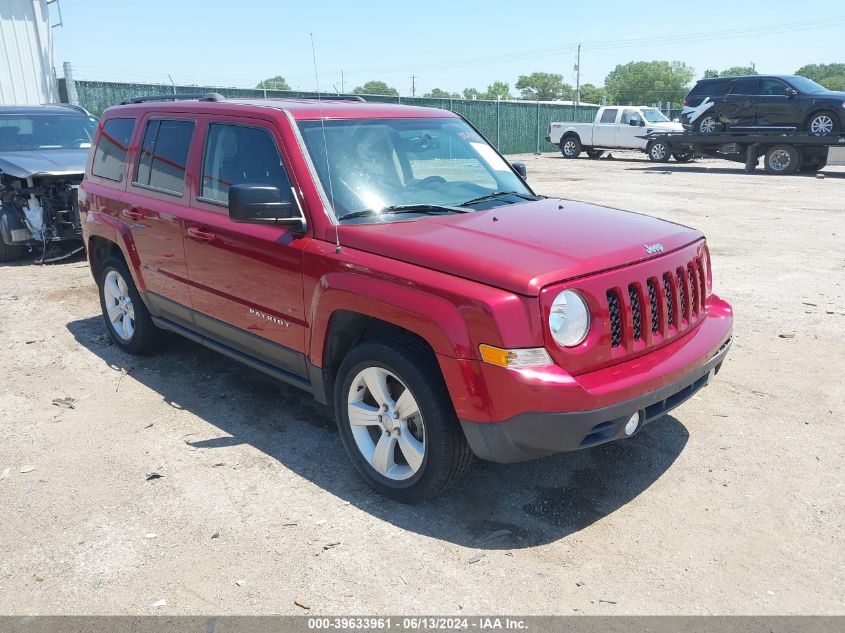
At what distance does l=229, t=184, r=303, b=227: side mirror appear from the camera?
3.62 meters

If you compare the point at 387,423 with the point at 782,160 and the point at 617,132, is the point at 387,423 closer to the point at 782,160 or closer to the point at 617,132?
the point at 782,160

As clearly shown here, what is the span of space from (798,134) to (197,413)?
1977 cm

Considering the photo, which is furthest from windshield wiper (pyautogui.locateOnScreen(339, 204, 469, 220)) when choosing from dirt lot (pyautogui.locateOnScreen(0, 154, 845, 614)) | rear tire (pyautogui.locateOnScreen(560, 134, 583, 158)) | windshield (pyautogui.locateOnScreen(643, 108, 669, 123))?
rear tire (pyautogui.locateOnScreen(560, 134, 583, 158))

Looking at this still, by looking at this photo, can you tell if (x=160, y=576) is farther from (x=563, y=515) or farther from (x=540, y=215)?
(x=540, y=215)

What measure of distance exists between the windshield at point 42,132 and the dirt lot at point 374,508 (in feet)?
17.7

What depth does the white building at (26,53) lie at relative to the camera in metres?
16.8

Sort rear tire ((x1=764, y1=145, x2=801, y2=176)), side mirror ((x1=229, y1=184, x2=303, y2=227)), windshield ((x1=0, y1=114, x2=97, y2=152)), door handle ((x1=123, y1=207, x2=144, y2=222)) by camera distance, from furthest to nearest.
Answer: rear tire ((x1=764, y1=145, x2=801, y2=176)), windshield ((x1=0, y1=114, x2=97, y2=152)), door handle ((x1=123, y1=207, x2=144, y2=222)), side mirror ((x1=229, y1=184, x2=303, y2=227))

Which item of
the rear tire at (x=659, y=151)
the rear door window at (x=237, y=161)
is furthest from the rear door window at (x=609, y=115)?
the rear door window at (x=237, y=161)

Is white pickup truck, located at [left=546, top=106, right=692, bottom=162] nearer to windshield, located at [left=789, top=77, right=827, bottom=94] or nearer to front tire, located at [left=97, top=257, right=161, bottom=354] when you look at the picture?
windshield, located at [left=789, top=77, right=827, bottom=94]

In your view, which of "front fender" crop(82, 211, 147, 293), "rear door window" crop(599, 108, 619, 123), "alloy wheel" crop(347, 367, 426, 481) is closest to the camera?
"alloy wheel" crop(347, 367, 426, 481)

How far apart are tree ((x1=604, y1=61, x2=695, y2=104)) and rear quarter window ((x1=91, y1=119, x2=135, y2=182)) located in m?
121

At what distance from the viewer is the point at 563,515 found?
3.53 metres

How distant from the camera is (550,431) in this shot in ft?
9.94

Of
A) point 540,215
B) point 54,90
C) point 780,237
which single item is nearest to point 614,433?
point 540,215
